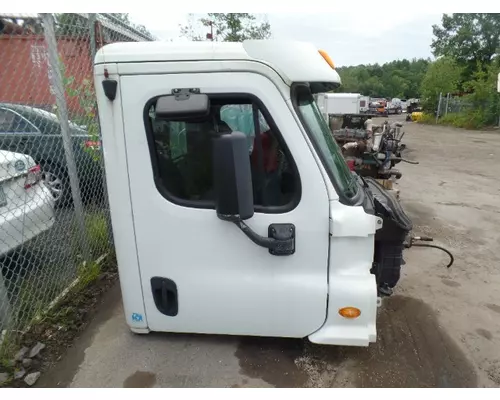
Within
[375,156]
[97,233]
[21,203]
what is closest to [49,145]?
[97,233]

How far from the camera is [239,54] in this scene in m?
1.74

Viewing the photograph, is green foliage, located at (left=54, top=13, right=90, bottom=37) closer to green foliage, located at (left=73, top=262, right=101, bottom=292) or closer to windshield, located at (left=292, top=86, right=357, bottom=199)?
green foliage, located at (left=73, top=262, right=101, bottom=292)

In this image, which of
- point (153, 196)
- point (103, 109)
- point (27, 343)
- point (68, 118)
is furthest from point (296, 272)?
point (68, 118)

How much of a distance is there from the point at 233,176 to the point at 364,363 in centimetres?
161

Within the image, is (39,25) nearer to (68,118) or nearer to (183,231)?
(68,118)

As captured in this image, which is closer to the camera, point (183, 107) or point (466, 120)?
point (183, 107)

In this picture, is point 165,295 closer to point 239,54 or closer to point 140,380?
point 140,380

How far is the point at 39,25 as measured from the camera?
273 centimetres

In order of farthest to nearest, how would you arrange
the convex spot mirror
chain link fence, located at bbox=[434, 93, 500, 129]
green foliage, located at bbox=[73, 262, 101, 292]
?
1. chain link fence, located at bbox=[434, 93, 500, 129]
2. green foliage, located at bbox=[73, 262, 101, 292]
3. the convex spot mirror

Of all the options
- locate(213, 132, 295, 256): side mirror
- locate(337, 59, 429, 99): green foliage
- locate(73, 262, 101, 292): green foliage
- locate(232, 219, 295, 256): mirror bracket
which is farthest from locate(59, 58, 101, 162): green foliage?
locate(337, 59, 429, 99): green foliage

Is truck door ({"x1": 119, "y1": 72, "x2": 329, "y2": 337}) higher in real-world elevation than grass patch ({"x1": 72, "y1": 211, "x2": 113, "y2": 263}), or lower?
higher

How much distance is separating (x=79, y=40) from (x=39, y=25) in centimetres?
53

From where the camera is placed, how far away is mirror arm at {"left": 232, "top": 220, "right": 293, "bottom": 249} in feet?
6.04

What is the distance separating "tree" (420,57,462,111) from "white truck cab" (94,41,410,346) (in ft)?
95.1
